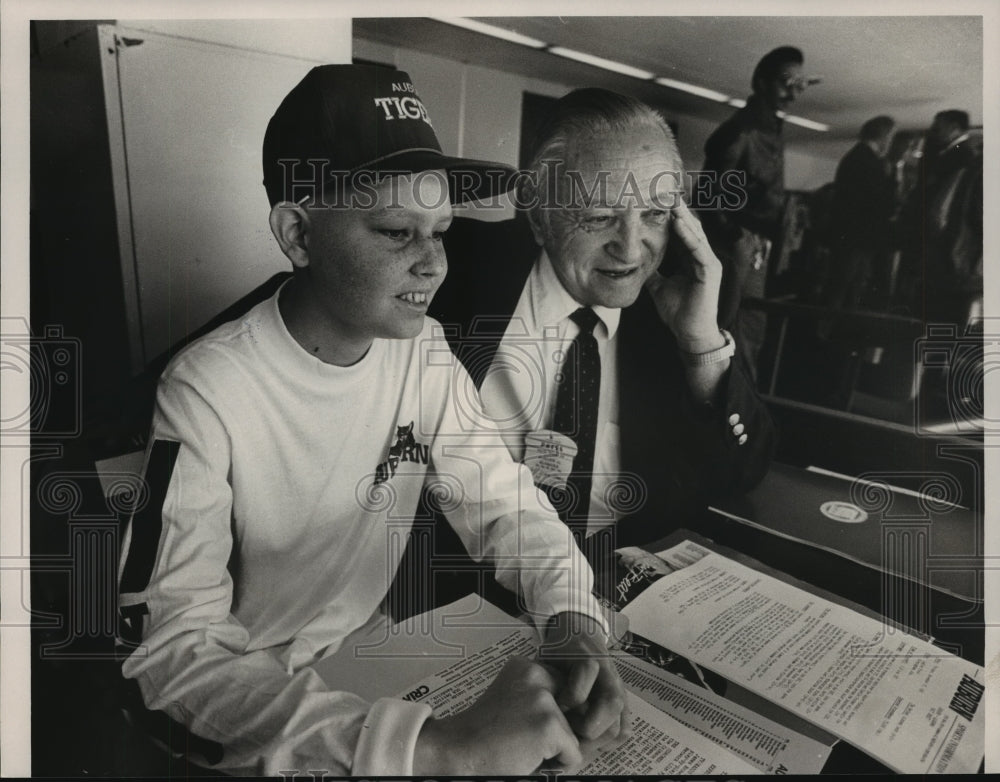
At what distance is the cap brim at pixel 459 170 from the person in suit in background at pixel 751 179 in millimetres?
299

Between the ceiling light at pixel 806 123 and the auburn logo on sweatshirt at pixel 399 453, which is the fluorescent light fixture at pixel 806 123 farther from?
the auburn logo on sweatshirt at pixel 399 453

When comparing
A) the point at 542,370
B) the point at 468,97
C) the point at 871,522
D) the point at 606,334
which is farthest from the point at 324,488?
the point at 871,522

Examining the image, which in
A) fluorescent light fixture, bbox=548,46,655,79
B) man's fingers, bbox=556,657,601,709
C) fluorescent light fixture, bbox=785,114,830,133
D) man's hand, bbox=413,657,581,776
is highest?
fluorescent light fixture, bbox=548,46,655,79

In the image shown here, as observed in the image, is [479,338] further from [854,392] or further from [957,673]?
[957,673]

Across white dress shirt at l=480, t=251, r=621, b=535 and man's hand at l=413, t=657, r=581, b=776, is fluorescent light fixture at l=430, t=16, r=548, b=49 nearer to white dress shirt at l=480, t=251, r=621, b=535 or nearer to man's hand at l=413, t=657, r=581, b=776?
white dress shirt at l=480, t=251, r=621, b=535

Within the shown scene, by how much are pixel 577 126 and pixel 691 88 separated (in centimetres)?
17

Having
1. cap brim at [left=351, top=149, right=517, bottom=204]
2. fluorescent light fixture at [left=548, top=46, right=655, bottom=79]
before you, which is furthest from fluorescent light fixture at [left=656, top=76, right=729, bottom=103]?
cap brim at [left=351, top=149, right=517, bottom=204]

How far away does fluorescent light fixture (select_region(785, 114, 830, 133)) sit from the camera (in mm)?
1074

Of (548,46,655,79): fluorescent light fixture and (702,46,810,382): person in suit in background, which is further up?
(548,46,655,79): fluorescent light fixture

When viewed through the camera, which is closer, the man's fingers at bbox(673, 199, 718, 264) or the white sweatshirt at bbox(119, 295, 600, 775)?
the white sweatshirt at bbox(119, 295, 600, 775)

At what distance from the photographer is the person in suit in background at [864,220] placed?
1.09 m

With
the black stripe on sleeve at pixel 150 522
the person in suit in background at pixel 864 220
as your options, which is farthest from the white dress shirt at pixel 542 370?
the black stripe on sleeve at pixel 150 522

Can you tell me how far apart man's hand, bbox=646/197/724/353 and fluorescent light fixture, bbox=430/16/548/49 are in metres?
0.31

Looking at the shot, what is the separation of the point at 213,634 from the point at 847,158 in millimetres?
1114
